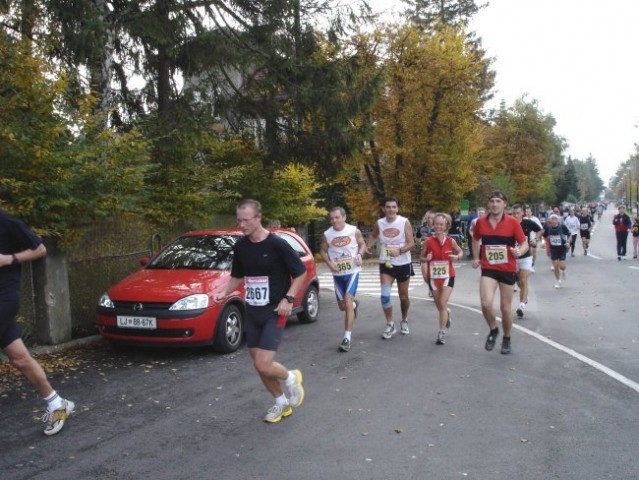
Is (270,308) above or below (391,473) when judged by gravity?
above

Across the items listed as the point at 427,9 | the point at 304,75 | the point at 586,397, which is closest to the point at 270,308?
the point at 586,397

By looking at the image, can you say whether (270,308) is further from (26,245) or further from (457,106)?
(457,106)

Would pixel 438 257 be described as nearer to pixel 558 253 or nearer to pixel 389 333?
pixel 389 333

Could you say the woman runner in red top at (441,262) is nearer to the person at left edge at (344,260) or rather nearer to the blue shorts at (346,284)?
the person at left edge at (344,260)

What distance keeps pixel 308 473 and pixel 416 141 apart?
23.2 m

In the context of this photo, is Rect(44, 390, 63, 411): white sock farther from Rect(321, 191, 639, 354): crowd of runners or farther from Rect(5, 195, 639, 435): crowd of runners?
Rect(321, 191, 639, 354): crowd of runners

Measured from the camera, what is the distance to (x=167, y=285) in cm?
764

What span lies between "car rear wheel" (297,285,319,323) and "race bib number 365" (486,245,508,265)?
139 inches

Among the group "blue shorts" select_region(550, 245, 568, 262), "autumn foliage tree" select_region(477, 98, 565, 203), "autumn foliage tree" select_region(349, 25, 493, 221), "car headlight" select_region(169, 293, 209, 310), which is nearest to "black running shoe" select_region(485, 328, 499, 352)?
"car headlight" select_region(169, 293, 209, 310)

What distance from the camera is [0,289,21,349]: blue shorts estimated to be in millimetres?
4691

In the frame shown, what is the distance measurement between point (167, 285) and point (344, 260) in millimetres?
2381

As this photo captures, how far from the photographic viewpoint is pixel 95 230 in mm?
9445

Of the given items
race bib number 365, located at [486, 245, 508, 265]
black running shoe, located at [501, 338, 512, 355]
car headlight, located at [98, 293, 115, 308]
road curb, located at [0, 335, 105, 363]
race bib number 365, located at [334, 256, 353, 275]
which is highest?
race bib number 365, located at [486, 245, 508, 265]

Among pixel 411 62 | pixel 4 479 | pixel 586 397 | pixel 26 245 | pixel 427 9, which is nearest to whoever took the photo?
pixel 4 479
